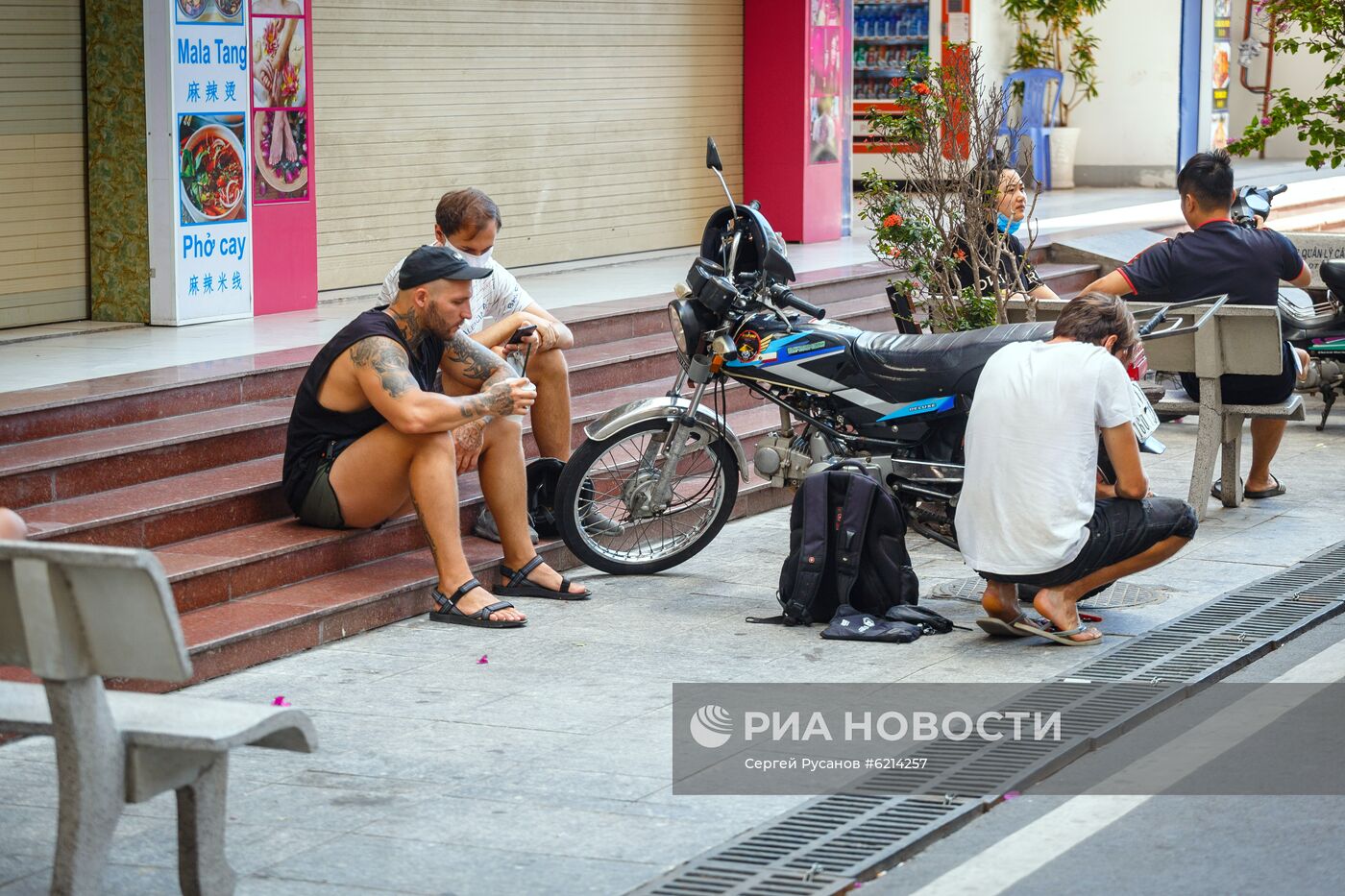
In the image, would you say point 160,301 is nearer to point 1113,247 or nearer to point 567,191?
point 567,191

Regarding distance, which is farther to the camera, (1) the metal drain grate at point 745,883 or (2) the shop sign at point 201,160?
(2) the shop sign at point 201,160

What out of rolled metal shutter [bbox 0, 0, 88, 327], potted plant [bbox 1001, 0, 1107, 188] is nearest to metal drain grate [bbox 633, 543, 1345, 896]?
rolled metal shutter [bbox 0, 0, 88, 327]

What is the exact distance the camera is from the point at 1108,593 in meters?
7.27

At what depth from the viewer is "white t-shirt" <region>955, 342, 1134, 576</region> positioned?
6281 millimetres

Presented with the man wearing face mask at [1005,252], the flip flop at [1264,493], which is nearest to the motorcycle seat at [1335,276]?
the flip flop at [1264,493]

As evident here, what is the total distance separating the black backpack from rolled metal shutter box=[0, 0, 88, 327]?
482 cm

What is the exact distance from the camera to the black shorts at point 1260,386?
871 centimetres

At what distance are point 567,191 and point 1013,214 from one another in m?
4.41

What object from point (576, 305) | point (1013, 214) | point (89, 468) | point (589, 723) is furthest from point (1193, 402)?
point (89, 468)

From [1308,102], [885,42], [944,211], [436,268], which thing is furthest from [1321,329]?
[885,42]

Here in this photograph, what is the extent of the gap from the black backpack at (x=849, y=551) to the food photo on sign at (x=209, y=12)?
471 cm

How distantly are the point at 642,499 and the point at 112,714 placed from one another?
3.62m

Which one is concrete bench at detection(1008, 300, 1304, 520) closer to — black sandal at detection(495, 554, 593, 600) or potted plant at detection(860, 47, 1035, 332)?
potted plant at detection(860, 47, 1035, 332)

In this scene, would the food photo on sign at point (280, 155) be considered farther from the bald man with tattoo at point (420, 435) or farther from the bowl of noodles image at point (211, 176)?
the bald man with tattoo at point (420, 435)
